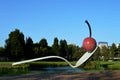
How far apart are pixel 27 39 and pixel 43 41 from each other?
11.8 meters

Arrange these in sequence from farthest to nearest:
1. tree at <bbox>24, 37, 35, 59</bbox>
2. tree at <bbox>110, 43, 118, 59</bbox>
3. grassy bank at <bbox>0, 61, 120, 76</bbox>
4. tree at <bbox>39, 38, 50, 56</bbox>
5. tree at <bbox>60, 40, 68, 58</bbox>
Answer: tree at <bbox>60, 40, 68, 58</bbox> < tree at <bbox>110, 43, 118, 59</bbox> < tree at <bbox>39, 38, 50, 56</bbox> < tree at <bbox>24, 37, 35, 59</bbox> < grassy bank at <bbox>0, 61, 120, 76</bbox>

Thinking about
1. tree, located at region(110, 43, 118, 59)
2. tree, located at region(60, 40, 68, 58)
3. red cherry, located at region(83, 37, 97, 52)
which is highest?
tree, located at region(60, 40, 68, 58)

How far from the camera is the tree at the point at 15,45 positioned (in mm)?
80969

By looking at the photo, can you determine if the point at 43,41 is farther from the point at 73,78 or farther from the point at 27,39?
the point at 73,78

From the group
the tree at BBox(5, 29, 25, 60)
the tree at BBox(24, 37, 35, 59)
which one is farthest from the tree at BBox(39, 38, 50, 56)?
the tree at BBox(5, 29, 25, 60)

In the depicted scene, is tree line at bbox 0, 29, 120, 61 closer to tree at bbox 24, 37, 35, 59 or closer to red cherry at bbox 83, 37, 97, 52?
tree at bbox 24, 37, 35, 59

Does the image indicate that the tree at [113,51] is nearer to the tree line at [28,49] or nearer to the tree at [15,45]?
the tree line at [28,49]

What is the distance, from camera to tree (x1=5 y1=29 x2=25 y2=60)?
81.0 metres

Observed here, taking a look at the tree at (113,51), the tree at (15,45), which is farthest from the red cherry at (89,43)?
the tree at (113,51)

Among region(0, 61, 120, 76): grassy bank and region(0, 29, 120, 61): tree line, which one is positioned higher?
region(0, 29, 120, 61): tree line

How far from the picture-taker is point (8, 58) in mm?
85125

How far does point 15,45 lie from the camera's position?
81812 mm

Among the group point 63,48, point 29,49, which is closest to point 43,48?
point 29,49

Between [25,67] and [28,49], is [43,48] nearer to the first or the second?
[28,49]
